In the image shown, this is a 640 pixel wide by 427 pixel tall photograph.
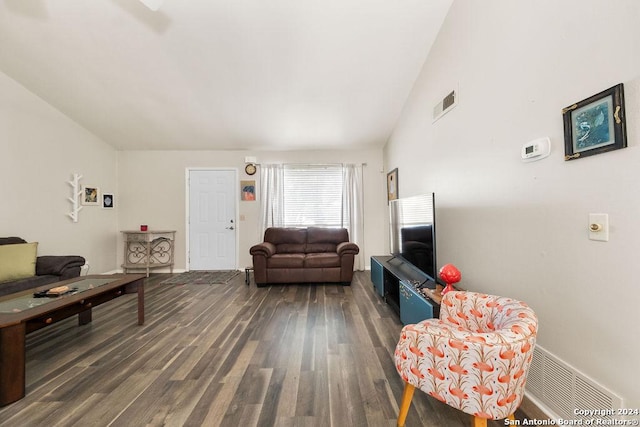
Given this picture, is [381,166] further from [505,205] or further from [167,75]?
[167,75]

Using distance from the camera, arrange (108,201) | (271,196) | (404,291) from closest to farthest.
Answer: (404,291) → (108,201) → (271,196)

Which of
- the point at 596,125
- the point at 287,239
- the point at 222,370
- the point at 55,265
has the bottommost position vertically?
the point at 222,370

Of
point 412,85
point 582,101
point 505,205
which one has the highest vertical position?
point 412,85

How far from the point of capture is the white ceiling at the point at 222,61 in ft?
7.45

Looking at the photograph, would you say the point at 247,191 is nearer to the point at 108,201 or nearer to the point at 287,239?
the point at 287,239

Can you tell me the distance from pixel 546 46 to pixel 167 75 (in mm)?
3539

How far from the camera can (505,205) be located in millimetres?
1606

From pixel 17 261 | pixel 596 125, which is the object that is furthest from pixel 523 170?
pixel 17 261

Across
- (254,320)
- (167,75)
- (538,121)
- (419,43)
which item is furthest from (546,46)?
(167,75)

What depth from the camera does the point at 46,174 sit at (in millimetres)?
3430

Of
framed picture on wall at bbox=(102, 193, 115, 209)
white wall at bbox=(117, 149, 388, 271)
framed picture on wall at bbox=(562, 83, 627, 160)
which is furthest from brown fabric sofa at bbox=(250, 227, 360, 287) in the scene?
framed picture on wall at bbox=(102, 193, 115, 209)

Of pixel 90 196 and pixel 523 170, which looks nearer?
pixel 523 170

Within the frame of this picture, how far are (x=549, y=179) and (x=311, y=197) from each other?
3.75 metres

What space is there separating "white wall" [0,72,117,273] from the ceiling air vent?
198 inches
